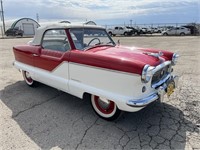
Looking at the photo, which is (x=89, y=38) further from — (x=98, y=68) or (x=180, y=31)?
(x=180, y=31)

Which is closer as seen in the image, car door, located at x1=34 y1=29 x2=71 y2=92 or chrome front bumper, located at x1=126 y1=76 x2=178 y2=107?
chrome front bumper, located at x1=126 y1=76 x2=178 y2=107

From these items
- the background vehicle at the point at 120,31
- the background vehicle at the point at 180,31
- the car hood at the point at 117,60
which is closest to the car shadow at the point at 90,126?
the car hood at the point at 117,60

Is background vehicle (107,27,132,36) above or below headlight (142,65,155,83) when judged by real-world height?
above

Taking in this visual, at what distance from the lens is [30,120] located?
3627 mm

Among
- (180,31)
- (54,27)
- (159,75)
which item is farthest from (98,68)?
(180,31)

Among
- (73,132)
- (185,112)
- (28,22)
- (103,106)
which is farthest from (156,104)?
(28,22)

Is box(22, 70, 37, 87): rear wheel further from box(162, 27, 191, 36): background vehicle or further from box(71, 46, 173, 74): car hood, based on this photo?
box(162, 27, 191, 36): background vehicle

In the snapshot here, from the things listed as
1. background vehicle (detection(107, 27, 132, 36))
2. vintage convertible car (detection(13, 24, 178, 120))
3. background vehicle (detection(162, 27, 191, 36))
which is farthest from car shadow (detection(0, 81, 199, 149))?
background vehicle (detection(107, 27, 132, 36))

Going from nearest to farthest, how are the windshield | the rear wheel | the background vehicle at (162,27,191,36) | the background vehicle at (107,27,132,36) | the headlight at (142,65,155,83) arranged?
the headlight at (142,65,155,83), the windshield, the rear wheel, the background vehicle at (162,27,191,36), the background vehicle at (107,27,132,36)

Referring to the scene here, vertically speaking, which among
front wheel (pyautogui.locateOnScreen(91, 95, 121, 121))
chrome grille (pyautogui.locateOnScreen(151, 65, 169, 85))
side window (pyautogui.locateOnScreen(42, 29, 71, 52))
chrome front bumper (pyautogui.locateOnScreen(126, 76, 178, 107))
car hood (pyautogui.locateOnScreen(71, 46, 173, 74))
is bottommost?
front wheel (pyautogui.locateOnScreen(91, 95, 121, 121))

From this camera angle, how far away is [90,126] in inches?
134

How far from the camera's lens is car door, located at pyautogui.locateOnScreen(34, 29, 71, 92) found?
154 inches

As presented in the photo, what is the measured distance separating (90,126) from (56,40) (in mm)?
2108

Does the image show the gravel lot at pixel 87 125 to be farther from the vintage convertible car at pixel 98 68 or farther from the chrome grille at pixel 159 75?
the chrome grille at pixel 159 75
